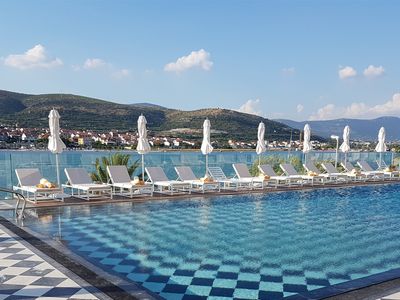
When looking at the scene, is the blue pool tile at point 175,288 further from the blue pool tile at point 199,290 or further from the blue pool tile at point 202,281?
the blue pool tile at point 202,281

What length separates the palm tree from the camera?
1265 centimetres

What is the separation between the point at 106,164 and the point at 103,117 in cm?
3947

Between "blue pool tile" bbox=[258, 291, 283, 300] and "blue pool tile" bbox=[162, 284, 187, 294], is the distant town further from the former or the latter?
"blue pool tile" bbox=[258, 291, 283, 300]

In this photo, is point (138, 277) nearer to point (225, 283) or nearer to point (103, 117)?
point (225, 283)

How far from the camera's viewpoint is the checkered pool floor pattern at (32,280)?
380 centimetres

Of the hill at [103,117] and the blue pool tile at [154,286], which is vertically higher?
the hill at [103,117]

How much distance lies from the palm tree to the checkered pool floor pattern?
721 centimetres

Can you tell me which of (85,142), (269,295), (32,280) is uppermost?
(85,142)

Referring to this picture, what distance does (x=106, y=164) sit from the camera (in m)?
12.9

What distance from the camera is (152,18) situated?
15555 millimetres

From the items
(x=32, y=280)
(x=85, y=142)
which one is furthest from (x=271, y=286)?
(x=85, y=142)

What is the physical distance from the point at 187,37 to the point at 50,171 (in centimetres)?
1089

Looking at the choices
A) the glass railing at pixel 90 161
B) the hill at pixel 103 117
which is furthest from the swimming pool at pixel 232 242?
the hill at pixel 103 117

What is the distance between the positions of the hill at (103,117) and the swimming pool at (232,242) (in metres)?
38.3
